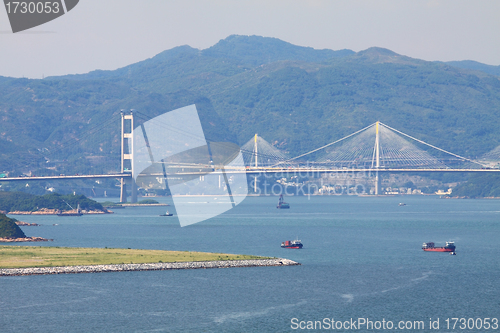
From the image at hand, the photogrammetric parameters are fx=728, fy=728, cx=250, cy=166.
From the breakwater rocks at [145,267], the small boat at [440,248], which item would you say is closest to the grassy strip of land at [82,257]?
the breakwater rocks at [145,267]

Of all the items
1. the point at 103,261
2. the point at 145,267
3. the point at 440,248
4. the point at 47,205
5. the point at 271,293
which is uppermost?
the point at 103,261

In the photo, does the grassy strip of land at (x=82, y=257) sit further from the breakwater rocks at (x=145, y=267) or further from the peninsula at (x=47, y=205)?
the peninsula at (x=47, y=205)

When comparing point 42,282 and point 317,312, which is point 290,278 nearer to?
point 317,312

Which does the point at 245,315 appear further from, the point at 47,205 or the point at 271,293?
the point at 47,205

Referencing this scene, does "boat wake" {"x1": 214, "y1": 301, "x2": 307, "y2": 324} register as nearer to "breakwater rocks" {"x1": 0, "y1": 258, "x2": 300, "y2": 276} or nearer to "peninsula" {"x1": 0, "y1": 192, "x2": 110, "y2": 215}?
"breakwater rocks" {"x1": 0, "y1": 258, "x2": 300, "y2": 276}

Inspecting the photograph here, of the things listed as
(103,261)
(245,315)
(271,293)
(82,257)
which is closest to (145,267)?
(103,261)

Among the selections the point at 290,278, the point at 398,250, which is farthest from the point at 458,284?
the point at 398,250
